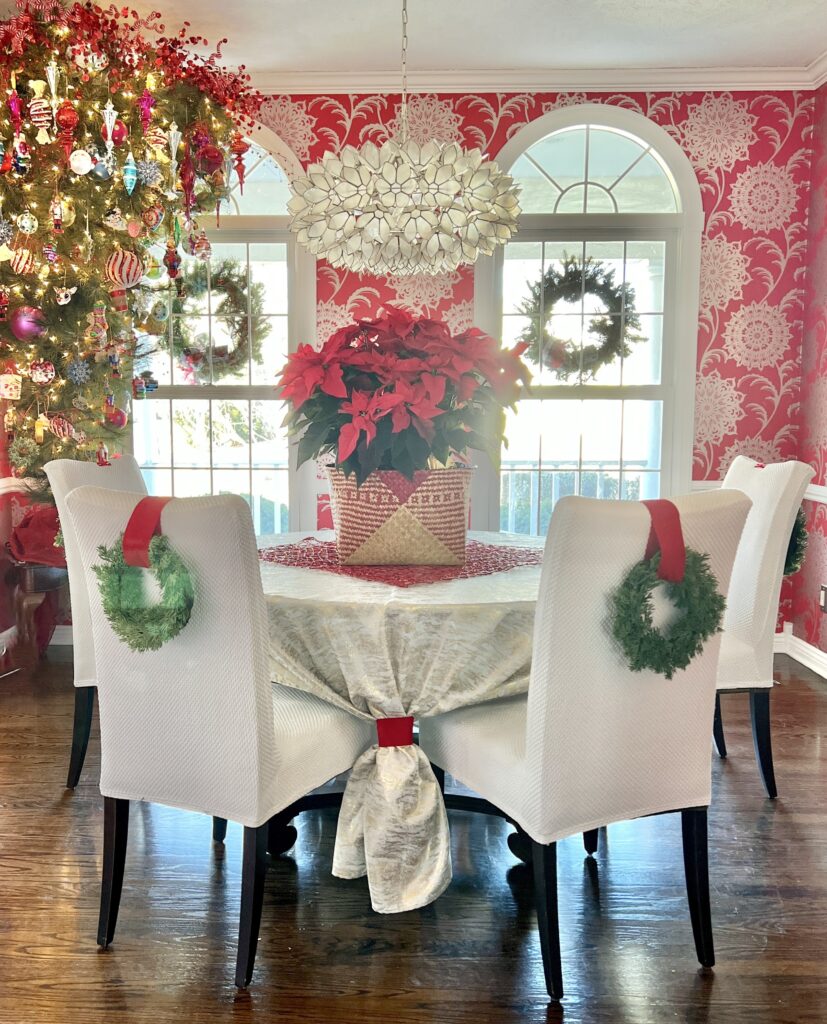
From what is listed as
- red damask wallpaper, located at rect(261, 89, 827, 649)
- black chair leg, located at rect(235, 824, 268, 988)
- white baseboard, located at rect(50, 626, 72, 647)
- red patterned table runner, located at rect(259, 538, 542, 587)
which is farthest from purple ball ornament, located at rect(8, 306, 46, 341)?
black chair leg, located at rect(235, 824, 268, 988)

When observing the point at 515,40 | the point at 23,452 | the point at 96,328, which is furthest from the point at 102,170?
the point at 515,40

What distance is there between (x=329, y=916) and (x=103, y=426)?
2.57 meters

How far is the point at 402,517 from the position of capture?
7.19 feet

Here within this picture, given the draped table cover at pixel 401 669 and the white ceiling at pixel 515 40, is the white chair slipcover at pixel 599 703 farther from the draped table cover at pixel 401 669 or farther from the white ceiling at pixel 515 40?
the white ceiling at pixel 515 40

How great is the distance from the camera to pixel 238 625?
1.67 meters

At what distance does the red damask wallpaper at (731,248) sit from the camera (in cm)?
432

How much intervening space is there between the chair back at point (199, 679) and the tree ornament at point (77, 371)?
2183 mm

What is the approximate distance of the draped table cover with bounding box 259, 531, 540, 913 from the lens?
1.92 metres

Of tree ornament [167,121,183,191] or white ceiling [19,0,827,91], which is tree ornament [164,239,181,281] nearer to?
tree ornament [167,121,183,191]

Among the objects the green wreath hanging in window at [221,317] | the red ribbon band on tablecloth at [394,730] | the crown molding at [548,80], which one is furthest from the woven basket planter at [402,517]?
the crown molding at [548,80]

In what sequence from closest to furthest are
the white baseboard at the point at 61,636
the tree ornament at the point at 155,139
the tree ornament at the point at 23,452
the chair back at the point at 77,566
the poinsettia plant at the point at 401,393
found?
the poinsettia plant at the point at 401,393
the chair back at the point at 77,566
the tree ornament at the point at 155,139
the tree ornament at the point at 23,452
the white baseboard at the point at 61,636

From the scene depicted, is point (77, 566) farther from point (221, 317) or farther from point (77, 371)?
point (221, 317)

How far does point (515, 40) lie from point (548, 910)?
11.8ft

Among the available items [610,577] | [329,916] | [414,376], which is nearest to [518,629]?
[610,577]
